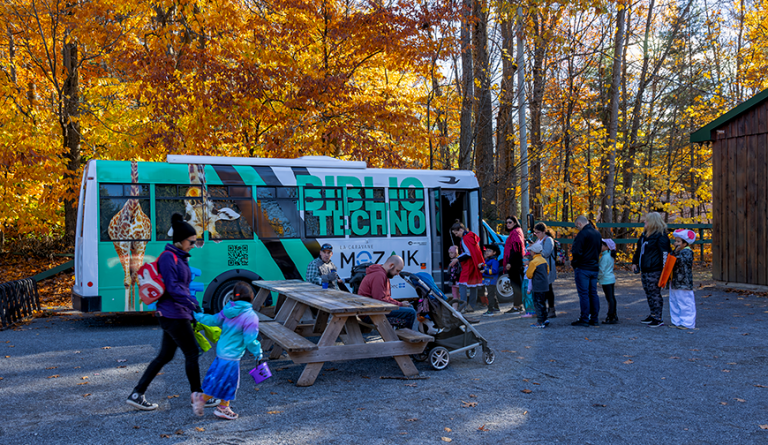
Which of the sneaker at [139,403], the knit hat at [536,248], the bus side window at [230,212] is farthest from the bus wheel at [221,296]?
the knit hat at [536,248]

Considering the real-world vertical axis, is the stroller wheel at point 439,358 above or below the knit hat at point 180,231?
below

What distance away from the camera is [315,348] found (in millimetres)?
6062

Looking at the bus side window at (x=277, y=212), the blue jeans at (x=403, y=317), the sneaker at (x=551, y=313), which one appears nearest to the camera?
the blue jeans at (x=403, y=317)

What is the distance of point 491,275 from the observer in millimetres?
11898

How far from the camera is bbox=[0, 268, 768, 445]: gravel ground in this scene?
4.79m

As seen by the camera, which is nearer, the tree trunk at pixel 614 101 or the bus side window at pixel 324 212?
→ the bus side window at pixel 324 212

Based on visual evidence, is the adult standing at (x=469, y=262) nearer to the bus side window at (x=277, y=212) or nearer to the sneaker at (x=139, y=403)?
the bus side window at (x=277, y=212)

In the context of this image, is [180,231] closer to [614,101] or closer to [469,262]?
[469,262]

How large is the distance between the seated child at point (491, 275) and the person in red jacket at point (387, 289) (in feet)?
13.6

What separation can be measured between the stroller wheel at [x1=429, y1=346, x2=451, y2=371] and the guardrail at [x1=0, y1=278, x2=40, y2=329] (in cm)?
753

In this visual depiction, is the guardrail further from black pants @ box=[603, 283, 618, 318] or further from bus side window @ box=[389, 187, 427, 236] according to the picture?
black pants @ box=[603, 283, 618, 318]

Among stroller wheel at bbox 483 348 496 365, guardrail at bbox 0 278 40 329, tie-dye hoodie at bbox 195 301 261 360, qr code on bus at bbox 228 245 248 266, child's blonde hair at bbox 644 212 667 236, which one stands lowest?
stroller wheel at bbox 483 348 496 365

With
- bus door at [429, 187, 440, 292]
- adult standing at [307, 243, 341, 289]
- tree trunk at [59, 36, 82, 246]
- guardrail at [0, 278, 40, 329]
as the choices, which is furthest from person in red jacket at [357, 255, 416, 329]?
tree trunk at [59, 36, 82, 246]

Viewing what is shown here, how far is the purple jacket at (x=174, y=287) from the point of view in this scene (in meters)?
5.02
